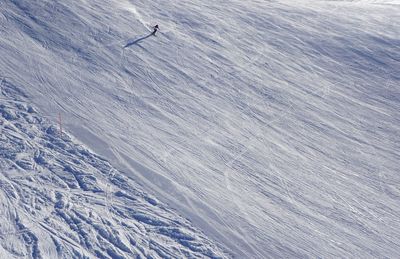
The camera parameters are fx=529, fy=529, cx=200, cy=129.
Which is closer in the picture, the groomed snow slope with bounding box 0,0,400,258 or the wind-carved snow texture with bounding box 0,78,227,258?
the wind-carved snow texture with bounding box 0,78,227,258

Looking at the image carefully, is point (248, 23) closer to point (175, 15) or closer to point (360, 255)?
point (175, 15)

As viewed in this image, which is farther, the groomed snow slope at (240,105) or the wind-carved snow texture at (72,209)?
the groomed snow slope at (240,105)

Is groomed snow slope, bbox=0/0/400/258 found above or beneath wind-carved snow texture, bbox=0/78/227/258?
above

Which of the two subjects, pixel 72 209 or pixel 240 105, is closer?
pixel 72 209

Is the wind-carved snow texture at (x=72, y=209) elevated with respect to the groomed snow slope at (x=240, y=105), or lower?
lower

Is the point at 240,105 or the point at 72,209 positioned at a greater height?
the point at 240,105
